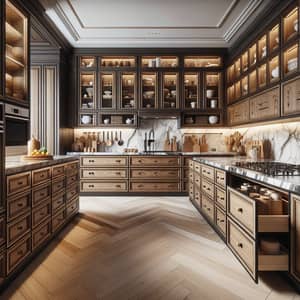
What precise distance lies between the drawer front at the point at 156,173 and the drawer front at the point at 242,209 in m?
2.37

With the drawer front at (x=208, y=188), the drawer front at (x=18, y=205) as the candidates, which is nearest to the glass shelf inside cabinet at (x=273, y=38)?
the drawer front at (x=208, y=188)

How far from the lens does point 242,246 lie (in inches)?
72.4

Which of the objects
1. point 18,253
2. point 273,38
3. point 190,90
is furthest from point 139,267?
point 190,90

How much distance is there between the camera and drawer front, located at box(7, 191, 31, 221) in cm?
170

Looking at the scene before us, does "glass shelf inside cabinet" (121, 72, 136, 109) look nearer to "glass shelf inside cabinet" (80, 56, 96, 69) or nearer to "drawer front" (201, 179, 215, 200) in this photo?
"glass shelf inside cabinet" (80, 56, 96, 69)

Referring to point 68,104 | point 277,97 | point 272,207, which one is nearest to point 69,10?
point 68,104

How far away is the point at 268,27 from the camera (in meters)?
2.96

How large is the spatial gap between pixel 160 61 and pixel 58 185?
3.27 m

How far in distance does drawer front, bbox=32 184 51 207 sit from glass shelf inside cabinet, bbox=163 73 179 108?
3.00 metres

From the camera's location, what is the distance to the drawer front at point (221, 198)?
2.34m

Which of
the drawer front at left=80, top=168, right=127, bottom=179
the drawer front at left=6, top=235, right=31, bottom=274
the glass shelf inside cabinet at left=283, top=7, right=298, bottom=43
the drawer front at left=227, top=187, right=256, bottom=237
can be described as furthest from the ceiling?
the drawer front at left=6, top=235, right=31, bottom=274

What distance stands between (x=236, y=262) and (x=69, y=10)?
3.76m

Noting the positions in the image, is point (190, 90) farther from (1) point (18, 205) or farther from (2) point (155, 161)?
(1) point (18, 205)

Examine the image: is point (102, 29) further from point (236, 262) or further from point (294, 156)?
point (236, 262)
